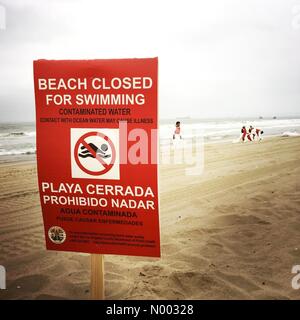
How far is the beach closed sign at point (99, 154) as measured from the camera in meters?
1.66

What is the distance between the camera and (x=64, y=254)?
3.43 meters

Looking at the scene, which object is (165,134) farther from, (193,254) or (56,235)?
(56,235)

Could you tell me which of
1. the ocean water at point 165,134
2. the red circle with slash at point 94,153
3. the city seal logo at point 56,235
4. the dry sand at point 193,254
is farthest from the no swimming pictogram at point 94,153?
the ocean water at point 165,134

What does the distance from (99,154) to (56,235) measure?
54 centimetres

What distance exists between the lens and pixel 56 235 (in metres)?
1.84

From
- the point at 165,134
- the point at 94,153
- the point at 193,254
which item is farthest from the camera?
the point at 165,134

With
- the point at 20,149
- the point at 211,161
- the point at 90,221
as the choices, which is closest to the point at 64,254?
the point at 90,221

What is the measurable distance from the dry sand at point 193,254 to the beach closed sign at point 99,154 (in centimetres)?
116

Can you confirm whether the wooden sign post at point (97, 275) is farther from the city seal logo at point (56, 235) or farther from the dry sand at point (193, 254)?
the dry sand at point (193, 254)

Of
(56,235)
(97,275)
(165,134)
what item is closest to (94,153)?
(56,235)

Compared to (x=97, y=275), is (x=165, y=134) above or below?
above

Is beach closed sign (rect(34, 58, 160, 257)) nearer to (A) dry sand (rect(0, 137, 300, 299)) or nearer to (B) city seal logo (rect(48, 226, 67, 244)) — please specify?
(B) city seal logo (rect(48, 226, 67, 244))

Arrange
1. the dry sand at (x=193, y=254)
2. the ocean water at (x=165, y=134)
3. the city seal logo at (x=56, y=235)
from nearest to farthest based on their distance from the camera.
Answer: the city seal logo at (x=56, y=235) < the dry sand at (x=193, y=254) < the ocean water at (x=165, y=134)

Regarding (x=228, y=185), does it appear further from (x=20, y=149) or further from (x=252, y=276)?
(x=20, y=149)
